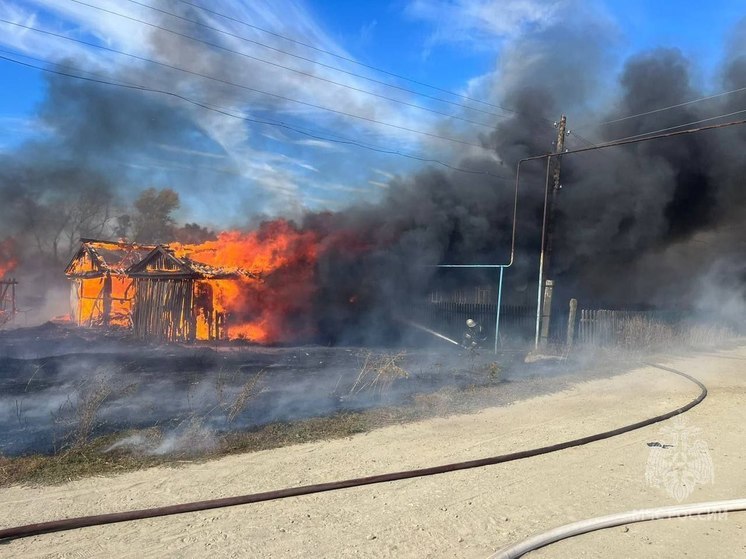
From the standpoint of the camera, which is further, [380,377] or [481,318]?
[481,318]

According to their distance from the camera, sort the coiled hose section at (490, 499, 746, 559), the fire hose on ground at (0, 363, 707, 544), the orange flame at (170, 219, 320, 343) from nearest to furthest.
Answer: the coiled hose section at (490, 499, 746, 559) → the fire hose on ground at (0, 363, 707, 544) → the orange flame at (170, 219, 320, 343)

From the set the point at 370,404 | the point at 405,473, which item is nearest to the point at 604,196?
the point at 370,404

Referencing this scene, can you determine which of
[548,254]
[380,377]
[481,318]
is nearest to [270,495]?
[380,377]

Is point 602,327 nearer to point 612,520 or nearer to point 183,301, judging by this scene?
point 612,520

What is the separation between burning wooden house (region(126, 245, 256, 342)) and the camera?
19.5 m

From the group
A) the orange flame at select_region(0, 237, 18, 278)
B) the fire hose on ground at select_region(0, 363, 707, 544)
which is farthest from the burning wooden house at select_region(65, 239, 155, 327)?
the fire hose on ground at select_region(0, 363, 707, 544)

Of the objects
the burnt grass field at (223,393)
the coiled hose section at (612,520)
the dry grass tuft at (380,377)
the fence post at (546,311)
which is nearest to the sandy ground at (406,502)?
the coiled hose section at (612,520)

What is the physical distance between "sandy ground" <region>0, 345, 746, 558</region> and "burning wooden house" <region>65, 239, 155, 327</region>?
19.5m

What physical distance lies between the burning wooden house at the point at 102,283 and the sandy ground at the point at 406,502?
63.9ft

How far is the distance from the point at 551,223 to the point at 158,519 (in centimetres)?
1565

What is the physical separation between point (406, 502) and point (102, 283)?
2368 centimetres

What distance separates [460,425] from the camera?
→ 25.0 feet

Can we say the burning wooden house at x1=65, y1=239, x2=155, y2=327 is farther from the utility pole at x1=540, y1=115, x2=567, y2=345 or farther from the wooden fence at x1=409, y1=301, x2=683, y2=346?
the utility pole at x1=540, y1=115, x2=567, y2=345

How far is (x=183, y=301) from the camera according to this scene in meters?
19.8
